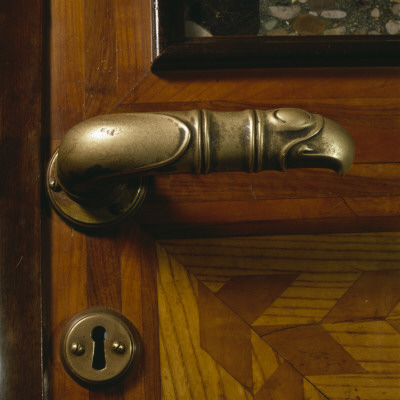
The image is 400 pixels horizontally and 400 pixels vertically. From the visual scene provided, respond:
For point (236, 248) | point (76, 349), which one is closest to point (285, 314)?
point (236, 248)

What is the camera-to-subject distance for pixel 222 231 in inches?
16.7

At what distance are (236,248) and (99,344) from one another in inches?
5.7

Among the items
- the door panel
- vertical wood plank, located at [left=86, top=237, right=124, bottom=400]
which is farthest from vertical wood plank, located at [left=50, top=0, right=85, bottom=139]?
vertical wood plank, located at [left=86, top=237, right=124, bottom=400]

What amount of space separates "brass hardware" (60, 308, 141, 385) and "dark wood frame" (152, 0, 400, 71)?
0.76 feet

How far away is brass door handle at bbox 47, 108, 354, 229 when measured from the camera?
1.04 ft

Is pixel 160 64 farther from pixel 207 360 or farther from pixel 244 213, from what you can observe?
pixel 207 360

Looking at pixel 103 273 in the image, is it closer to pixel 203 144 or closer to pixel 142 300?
pixel 142 300

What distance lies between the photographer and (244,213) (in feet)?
1.39

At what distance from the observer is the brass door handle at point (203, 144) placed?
32cm

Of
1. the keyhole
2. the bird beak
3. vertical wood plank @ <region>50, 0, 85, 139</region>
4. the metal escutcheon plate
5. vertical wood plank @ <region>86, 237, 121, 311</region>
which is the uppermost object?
vertical wood plank @ <region>50, 0, 85, 139</region>

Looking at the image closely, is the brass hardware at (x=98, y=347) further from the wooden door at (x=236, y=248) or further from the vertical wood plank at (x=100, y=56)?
the vertical wood plank at (x=100, y=56)

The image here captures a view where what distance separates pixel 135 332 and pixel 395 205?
10.2 inches

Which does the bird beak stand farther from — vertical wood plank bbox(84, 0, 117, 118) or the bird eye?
vertical wood plank bbox(84, 0, 117, 118)

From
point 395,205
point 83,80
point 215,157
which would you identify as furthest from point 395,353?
point 83,80
